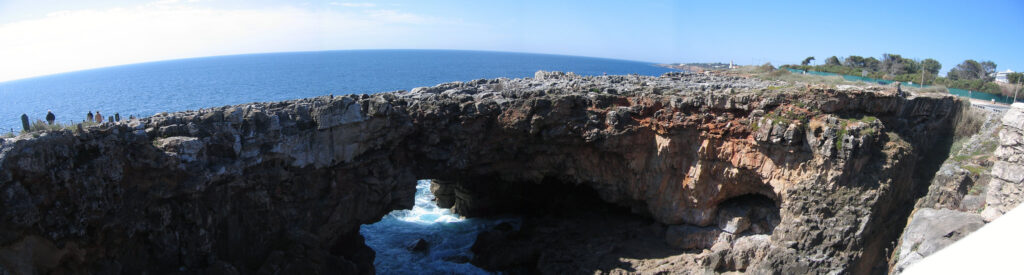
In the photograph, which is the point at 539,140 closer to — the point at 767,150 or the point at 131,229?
the point at 767,150

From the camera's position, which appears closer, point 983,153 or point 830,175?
point 830,175

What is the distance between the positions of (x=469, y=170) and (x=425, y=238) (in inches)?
256

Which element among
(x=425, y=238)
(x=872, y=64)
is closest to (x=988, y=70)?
(x=872, y=64)

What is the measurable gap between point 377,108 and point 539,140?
754 centimetres

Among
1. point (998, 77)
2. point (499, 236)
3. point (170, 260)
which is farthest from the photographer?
point (998, 77)

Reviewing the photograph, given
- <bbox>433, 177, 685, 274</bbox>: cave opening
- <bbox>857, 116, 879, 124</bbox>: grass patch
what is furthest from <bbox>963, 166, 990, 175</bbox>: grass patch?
<bbox>433, 177, 685, 274</bbox>: cave opening

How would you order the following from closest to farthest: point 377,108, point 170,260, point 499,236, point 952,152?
1. point 170,260
2. point 377,108
3. point 952,152
4. point 499,236

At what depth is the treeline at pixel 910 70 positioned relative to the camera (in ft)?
137

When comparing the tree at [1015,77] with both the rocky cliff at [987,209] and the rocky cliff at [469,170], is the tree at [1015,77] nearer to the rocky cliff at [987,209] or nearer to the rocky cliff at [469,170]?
the rocky cliff at [469,170]

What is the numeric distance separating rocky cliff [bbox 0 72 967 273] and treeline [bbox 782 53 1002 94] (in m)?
22.5

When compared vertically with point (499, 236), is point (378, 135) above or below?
above

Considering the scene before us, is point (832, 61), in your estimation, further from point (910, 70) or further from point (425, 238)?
point (425, 238)

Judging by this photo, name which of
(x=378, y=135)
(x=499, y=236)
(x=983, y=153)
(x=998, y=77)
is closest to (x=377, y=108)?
(x=378, y=135)

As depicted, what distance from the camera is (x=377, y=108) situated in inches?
792
